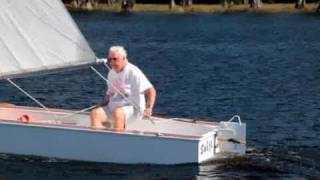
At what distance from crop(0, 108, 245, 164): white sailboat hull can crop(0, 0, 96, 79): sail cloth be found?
1275mm

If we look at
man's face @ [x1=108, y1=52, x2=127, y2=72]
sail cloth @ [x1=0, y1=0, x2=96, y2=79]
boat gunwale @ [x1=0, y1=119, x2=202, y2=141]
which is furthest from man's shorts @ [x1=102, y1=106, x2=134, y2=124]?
sail cloth @ [x1=0, y1=0, x2=96, y2=79]

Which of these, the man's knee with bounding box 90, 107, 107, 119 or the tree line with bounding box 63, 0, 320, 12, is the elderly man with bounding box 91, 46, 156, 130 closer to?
the man's knee with bounding box 90, 107, 107, 119

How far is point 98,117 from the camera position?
1669 cm

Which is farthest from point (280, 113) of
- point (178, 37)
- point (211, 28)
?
point (211, 28)

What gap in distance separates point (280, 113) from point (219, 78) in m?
10.8

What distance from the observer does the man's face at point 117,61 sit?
1628 cm

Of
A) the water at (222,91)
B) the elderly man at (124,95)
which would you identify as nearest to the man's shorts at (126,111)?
the elderly man at (124,95)

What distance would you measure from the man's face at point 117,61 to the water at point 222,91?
1.80 meters

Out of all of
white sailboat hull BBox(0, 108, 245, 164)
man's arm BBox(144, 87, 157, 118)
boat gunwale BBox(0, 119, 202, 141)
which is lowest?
white sailboat hull BBox(0, 108, 245, 164)

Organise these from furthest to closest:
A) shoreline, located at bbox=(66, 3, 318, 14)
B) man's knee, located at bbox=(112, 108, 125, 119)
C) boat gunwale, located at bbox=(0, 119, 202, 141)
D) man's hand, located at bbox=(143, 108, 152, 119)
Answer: shoreline, located at bbox=(66, 3, 318, 14) < man's hand, located at bbox=(143, 108, 152, 119) < man's knee, located at bbox=(112, 108, 125, 119) < boat gunwale, located at bbox=(0, 119, 202, 141)

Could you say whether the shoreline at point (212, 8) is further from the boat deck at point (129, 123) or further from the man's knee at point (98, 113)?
the man's knee at point (98, 113)

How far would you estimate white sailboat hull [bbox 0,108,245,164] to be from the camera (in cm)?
1594

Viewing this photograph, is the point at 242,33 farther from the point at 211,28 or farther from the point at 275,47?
the point at 275,47

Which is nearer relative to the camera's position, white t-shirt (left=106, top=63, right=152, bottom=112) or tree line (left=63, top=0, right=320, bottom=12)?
white t-shirt (left=106, top=63, right=152, bottom=112)
